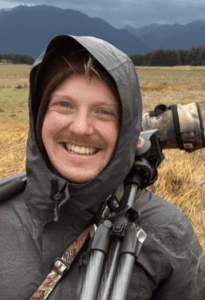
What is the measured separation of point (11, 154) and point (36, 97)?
3307mm

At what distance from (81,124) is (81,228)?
549mm

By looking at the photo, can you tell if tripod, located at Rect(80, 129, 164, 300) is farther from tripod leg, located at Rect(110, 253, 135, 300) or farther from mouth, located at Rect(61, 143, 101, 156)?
mouth, located at Rect(61, 143, 101, 156)

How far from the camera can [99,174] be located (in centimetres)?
137

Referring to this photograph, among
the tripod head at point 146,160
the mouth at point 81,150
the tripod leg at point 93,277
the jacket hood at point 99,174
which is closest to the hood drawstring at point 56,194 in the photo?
the jacket hood at point 99,174

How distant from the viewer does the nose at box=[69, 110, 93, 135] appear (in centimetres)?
128

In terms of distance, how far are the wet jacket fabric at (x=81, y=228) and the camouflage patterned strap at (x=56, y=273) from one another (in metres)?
0.03

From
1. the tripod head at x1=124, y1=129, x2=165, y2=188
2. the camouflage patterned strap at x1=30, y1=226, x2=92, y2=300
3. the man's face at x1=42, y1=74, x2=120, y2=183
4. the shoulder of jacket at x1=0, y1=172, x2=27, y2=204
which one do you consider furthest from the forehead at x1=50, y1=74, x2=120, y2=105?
the camouflage patterned strap at x1=30, y1=226, x2=92, y2=300

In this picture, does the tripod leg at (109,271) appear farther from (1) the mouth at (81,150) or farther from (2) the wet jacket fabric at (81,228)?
(1) the mouth at (81,150)

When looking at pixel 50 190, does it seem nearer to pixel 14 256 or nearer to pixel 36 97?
pixel 14 256

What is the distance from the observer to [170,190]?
3.78m

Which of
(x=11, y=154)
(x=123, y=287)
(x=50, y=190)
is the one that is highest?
(x=50, y=190)

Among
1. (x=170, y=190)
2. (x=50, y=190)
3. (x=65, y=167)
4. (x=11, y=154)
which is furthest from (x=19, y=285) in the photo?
(x=11, y=154)

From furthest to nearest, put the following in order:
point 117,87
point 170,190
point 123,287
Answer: point 170,190 → point 117,87 → point 123,287

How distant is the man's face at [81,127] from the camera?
1298 mm
